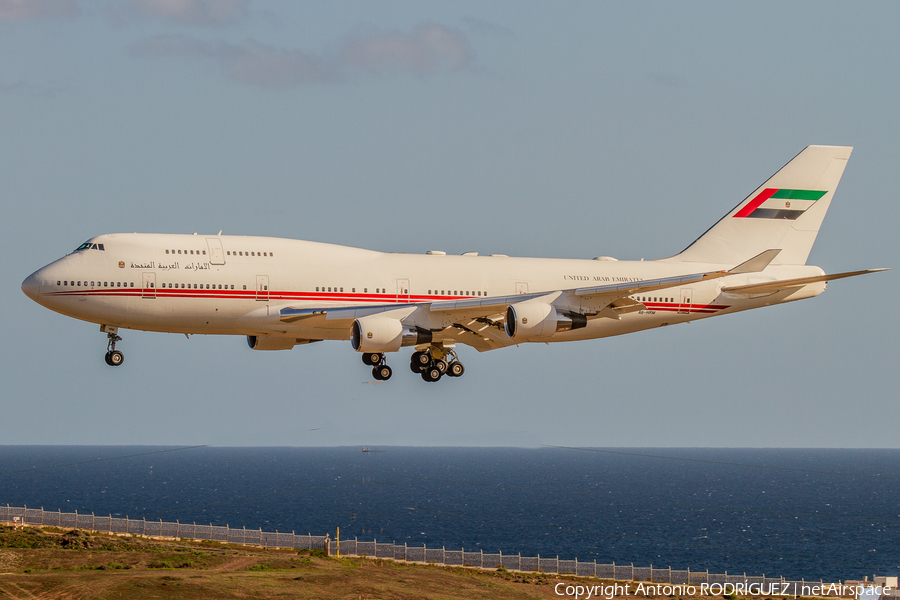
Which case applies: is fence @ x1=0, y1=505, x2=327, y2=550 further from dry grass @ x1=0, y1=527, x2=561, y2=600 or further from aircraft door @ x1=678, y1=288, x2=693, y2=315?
aircraft door @ x1=678, y1=288, x2=693, y2=315

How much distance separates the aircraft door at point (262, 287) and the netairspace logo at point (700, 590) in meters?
33.0

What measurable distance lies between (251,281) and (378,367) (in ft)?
30.1

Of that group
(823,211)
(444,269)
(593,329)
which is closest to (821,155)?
(823,211)

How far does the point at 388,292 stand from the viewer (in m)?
46.9

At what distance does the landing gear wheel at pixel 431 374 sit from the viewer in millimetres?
50000

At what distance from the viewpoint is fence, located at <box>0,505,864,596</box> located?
69.4 metres

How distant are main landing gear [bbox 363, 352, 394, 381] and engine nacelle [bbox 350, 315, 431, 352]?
480 cm

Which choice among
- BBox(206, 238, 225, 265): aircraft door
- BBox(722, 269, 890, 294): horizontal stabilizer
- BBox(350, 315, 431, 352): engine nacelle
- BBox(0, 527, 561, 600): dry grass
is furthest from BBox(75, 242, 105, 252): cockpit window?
BBox(722, 269, 890, 294): horizontal stabilizer

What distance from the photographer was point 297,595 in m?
56.4

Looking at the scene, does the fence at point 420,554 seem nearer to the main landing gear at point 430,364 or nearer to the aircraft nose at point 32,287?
the main landing gear at point 430,364

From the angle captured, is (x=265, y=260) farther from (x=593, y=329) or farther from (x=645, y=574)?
(x=645, y=574)

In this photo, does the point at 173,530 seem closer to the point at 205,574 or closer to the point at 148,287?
the point at 205,574

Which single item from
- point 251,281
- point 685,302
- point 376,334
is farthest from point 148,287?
point 685,302

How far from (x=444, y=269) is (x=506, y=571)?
106 ft
